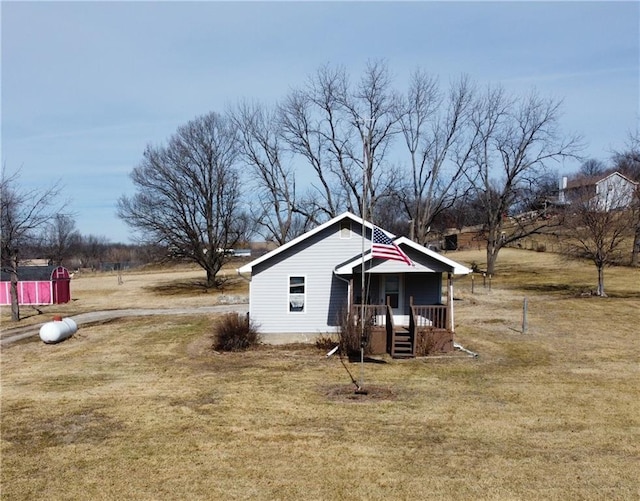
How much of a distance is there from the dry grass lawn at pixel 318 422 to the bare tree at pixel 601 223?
39.9ft

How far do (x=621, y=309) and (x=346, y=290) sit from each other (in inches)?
650

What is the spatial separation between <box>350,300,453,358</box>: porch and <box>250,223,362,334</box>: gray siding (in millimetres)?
1803

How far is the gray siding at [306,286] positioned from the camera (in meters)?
20.5

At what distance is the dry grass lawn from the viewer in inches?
319

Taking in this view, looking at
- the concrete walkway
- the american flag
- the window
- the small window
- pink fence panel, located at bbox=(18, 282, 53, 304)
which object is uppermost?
the small window

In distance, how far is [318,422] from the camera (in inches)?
436

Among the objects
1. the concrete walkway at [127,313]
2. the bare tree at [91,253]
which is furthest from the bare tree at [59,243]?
the concrete walkway at [127,313]

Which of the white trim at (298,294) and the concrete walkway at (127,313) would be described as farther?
the concrete walkway at (127,313)

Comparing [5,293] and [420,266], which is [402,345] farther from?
[5,293]

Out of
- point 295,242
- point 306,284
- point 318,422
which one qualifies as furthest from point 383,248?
point 306,284

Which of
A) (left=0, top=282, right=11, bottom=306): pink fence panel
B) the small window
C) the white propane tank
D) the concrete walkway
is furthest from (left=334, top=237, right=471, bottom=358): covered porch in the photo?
(left=0, top=282, right=11, bottom=306): pink fence panel

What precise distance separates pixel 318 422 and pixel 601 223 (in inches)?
1067

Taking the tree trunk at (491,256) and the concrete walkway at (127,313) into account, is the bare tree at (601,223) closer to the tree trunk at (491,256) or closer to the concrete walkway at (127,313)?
the tree trunk at (491,256)

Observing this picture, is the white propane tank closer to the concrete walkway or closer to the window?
the concrete walkway
